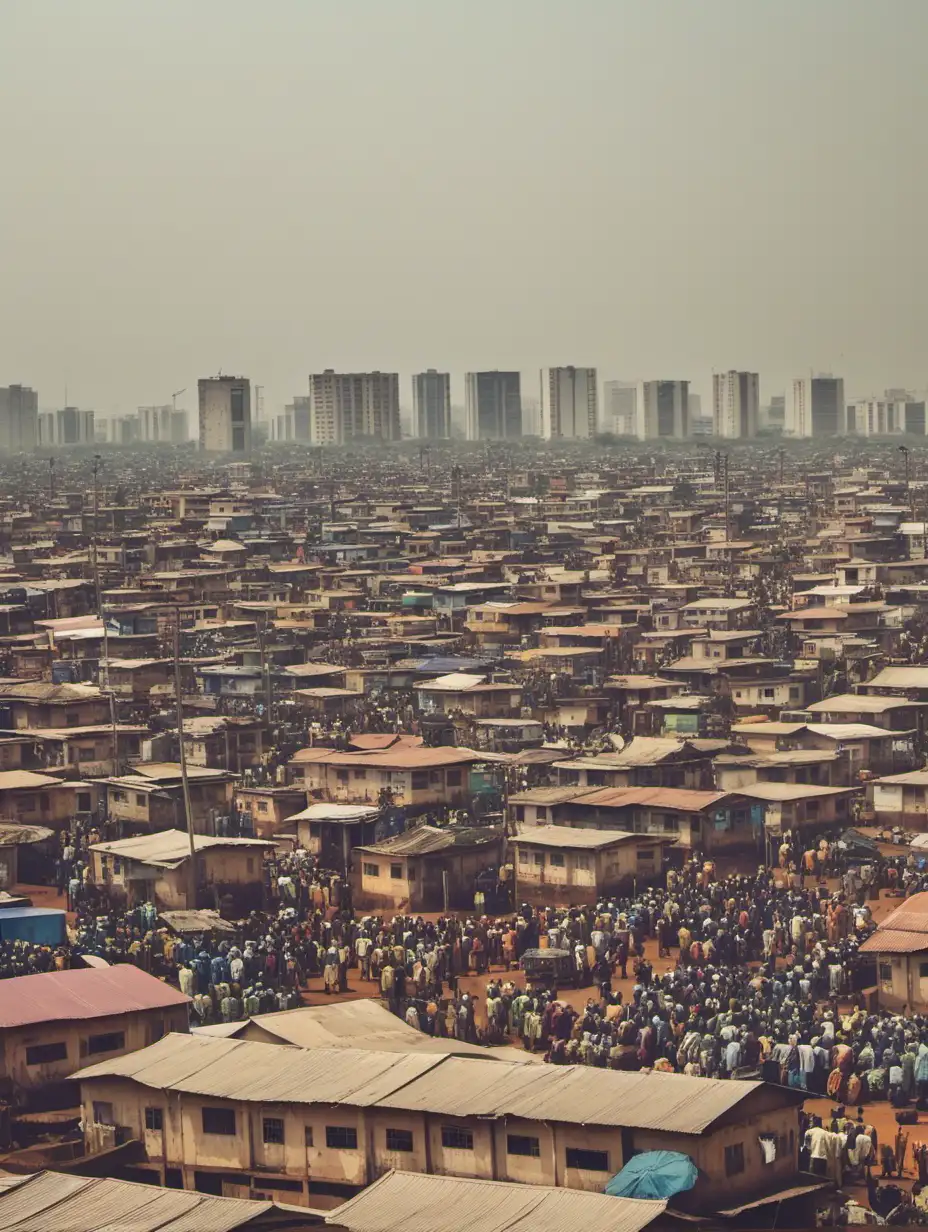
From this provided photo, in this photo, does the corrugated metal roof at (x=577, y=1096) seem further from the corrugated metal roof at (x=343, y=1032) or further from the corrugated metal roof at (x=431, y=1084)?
the corrugated metal roof at (x=343, y=1032)

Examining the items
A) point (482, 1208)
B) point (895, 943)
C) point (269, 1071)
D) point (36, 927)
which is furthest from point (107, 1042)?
point (895, 943)

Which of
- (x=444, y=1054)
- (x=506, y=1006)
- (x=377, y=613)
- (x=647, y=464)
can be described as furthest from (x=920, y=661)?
(x=647, y=464)

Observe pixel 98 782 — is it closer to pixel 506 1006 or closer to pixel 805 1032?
pixel 506 1006

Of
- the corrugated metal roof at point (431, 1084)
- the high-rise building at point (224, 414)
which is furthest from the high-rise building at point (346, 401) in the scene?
the corrugated metal roof at point (431, 1084)

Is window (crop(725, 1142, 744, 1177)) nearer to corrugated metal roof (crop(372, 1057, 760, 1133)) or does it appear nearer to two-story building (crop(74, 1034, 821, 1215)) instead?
two-story building (crop(74, 1034, 821, 1215))

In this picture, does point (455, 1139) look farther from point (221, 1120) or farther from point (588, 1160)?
point (221, 1120)
